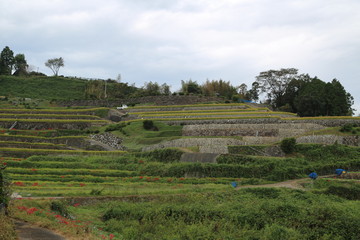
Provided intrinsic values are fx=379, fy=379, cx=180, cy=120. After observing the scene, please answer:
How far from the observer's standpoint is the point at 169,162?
36.0 metres

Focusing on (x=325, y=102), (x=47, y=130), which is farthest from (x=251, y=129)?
(x=47, y=130)

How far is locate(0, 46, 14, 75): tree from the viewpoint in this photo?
97.4 meters

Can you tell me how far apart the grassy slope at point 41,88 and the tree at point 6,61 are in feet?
23.5

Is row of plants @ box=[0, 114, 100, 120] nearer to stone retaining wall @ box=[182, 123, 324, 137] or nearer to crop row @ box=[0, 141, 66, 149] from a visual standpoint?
crop row @ box=[0, 141, 66, 149]

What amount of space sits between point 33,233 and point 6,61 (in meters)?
98.0

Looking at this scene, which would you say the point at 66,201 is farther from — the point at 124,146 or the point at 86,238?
the point at 124,146

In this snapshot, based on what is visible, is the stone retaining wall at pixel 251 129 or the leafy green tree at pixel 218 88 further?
the leafy green tree at pixel 218 88

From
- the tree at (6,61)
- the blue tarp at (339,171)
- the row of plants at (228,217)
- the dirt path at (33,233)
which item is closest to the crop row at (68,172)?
the row of plants at (228,217)

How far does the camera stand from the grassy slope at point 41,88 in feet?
277

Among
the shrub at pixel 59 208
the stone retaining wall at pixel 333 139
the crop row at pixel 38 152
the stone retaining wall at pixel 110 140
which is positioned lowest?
the crop row at pixel 38 152

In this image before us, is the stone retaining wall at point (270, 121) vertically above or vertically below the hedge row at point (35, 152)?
above

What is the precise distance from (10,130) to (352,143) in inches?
1612

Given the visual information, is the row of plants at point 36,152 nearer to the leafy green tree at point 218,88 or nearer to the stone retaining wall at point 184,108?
the stone retaining wall at point 184,108

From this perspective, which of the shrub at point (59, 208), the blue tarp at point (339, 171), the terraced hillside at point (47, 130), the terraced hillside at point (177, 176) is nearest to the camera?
the terraced hillside at point (177, 176)
